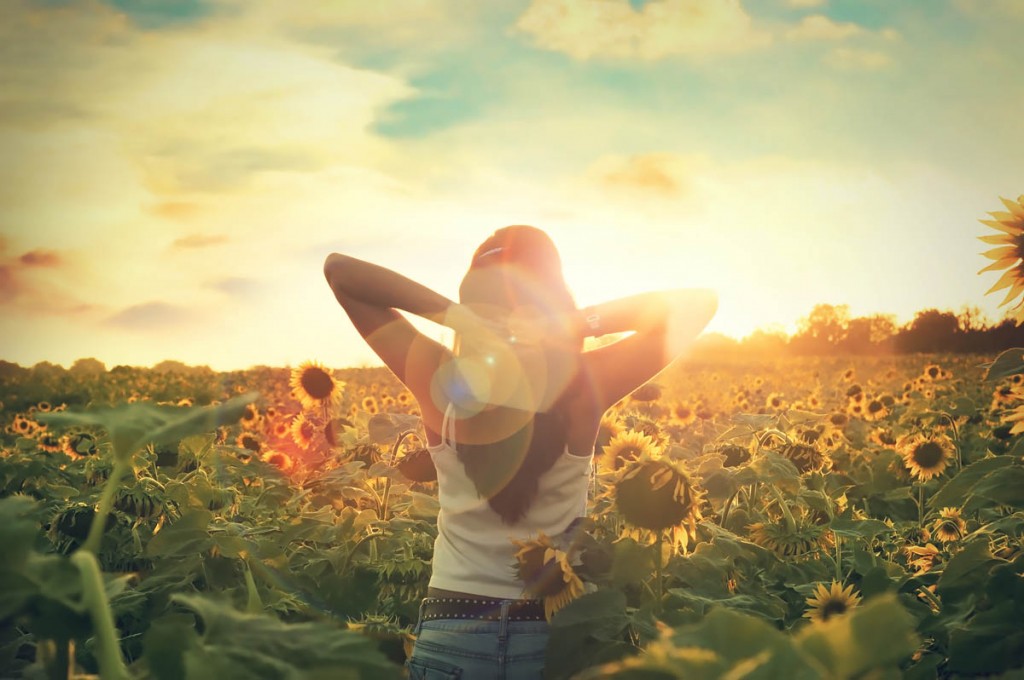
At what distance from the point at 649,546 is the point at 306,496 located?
2.83 m

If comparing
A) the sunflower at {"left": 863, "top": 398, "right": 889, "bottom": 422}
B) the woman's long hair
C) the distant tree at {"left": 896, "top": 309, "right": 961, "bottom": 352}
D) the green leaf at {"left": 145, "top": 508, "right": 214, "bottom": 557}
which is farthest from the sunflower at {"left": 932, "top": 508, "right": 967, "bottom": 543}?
the distant tree at {"left": 896, "top": 309, "right": 961, "bottom": 352}

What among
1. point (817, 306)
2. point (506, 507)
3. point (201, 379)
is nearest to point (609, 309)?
point (506, 507)

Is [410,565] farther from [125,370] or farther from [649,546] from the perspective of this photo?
[125,370]

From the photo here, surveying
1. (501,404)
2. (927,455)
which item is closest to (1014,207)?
(501,404)

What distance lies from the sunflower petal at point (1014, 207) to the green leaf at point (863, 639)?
7.61 feet

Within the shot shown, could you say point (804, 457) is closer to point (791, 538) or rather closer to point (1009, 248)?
point (791, 538)

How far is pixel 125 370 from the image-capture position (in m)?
25.2

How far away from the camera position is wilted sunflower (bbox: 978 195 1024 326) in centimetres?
230

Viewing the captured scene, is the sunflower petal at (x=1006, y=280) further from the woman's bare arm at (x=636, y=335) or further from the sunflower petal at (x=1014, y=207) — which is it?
the woman's bare arm at (x=636, y=335)

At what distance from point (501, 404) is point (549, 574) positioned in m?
0.90

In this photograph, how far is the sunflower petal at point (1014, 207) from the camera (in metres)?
2.32

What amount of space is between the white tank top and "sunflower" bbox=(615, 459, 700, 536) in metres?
0.87

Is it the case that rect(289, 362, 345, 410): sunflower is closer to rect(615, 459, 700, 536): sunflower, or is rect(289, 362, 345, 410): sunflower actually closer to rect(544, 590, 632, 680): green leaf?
rect(615, 459, 700, 536): sunflower

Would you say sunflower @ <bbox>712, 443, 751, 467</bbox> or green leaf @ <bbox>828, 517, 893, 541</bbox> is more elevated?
sunflower @ <bbox>712, 443, 751, 467</bbox>
